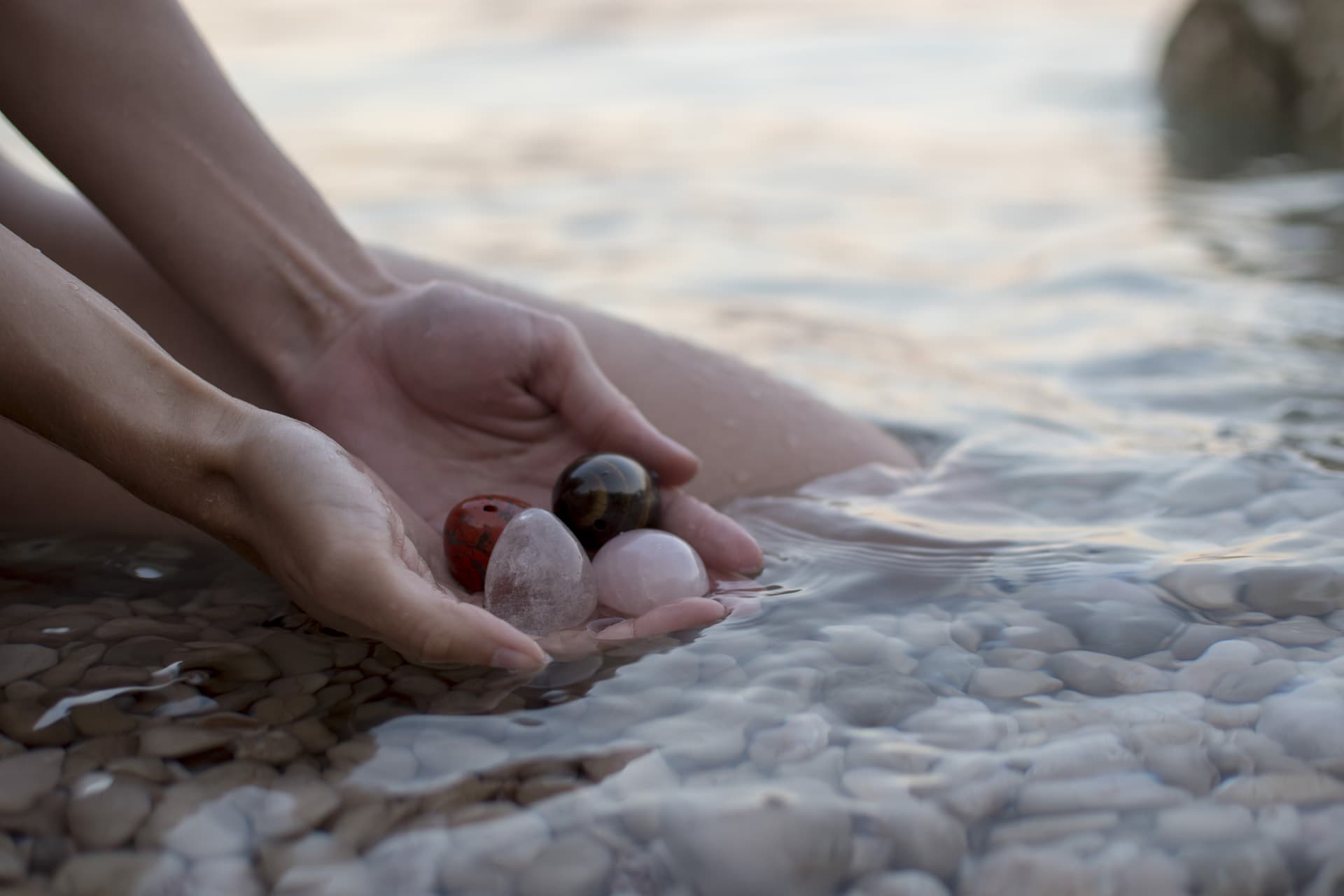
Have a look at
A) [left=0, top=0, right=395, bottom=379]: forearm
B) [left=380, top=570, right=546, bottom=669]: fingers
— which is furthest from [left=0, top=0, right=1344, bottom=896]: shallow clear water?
[left=0, top=0, right=395, bottom=379]: forearm

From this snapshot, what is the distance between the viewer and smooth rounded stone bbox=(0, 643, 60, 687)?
6.19ft

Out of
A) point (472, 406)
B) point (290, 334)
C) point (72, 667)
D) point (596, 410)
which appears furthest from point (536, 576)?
point (290, 334)

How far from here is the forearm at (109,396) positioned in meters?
1.71

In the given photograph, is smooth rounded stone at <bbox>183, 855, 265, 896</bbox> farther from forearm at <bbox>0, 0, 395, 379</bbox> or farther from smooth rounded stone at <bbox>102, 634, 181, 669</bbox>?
forearm at <bbox>0, 0, 395, 379</bbox>

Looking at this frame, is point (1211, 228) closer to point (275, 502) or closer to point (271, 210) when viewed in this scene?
point (271, 210)

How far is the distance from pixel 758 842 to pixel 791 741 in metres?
0.25

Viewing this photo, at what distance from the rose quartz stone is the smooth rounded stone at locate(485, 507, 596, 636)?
0.08 m

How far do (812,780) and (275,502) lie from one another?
0.87 meters

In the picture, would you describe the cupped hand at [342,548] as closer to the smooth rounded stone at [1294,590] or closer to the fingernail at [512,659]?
the fingernail at [512,659]

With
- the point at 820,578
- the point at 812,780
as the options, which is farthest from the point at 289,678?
the point at 820,578

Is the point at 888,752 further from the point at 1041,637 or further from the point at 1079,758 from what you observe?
the point at 1041,637

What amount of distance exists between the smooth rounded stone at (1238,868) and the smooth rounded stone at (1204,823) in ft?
0.05

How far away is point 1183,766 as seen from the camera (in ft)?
5.63

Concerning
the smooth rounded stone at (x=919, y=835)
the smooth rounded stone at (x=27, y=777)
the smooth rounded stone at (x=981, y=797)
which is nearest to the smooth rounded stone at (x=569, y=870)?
the smooth rounded stone at (x=919, y=835)
